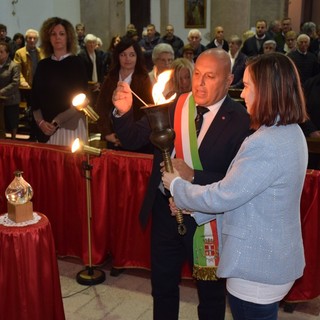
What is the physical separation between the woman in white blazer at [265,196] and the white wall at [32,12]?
419 inches

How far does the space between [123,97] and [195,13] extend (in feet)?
39.7

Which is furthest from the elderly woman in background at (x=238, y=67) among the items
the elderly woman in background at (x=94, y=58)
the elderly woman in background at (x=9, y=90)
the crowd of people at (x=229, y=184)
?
the crowd of people at (x=229, y=184)

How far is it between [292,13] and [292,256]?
18143 mm

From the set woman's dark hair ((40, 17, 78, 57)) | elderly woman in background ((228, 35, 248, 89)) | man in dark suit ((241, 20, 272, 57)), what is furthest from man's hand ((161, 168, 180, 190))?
man in dark suit ((241, 20, 272, 57))

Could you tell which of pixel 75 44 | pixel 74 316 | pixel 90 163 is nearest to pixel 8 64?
pixel 75 44

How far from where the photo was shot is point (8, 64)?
297 inches

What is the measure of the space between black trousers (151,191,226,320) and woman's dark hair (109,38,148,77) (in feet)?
Answer: 5.88

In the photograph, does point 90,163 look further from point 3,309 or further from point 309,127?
point 309,127

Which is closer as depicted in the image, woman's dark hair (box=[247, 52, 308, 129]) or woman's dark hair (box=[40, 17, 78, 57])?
woman's dark hair (box=[247, 52, 308, 129])

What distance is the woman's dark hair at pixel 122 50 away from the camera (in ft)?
13.6

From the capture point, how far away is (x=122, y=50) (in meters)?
4.15

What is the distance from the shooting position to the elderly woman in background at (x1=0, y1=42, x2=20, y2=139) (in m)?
7.41

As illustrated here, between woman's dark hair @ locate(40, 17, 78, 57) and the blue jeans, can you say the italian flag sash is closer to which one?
the blue jeans

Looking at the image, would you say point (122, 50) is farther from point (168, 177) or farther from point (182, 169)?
point (168, 177)
